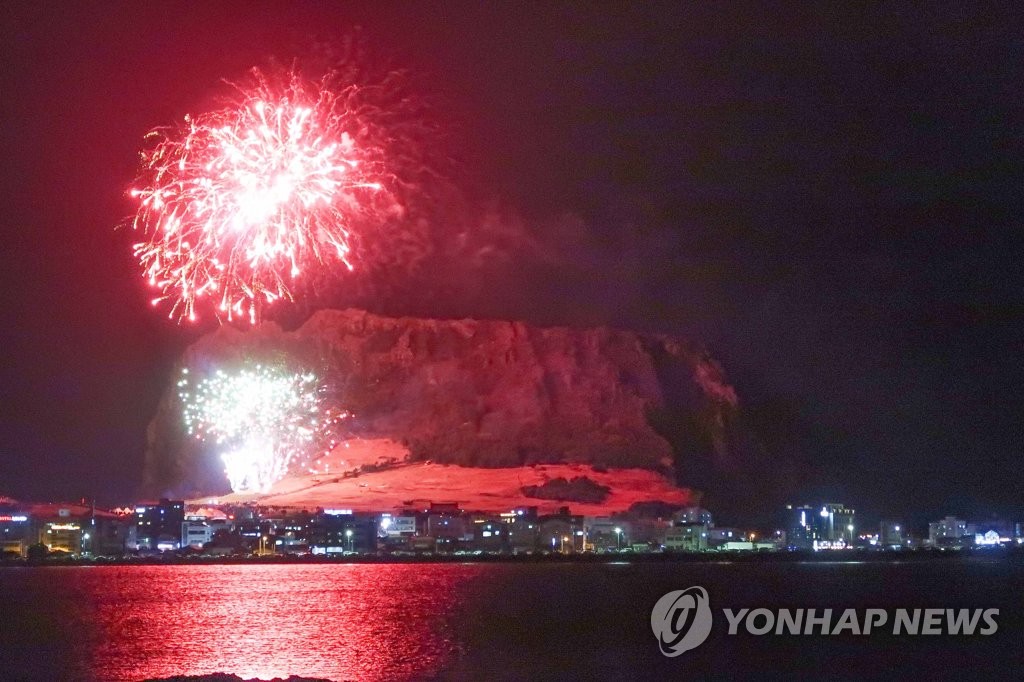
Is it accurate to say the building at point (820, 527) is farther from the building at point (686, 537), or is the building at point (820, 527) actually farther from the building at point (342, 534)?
the building at point (342, 534)

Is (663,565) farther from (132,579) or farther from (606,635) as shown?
(606,635)

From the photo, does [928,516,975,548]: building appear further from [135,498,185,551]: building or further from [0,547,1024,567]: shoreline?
[135,498,185,551]: building

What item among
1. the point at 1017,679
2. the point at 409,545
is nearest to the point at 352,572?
the point at 409,545

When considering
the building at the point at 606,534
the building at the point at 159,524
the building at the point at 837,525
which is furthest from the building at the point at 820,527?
the building at the point at 159,524

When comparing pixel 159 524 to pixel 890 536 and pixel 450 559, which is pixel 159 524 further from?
pixel 890 536

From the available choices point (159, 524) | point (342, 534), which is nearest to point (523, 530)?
point (342, 534)

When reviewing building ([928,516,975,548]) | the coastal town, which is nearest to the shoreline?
the coastal town
